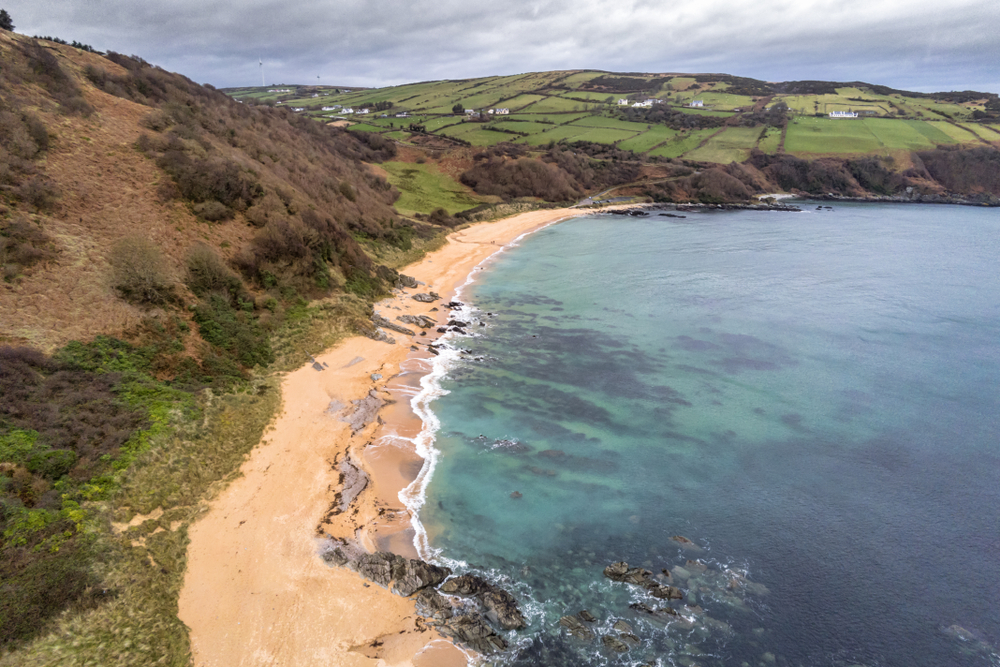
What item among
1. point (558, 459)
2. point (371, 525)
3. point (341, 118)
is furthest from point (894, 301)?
point (341, 118)

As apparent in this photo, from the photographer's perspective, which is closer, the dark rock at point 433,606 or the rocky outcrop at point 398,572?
the dark rock at point 433,606

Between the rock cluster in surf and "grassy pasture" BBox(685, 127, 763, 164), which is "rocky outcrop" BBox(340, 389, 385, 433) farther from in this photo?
"grassy pasture" BBox(685, 127, 763, 164)

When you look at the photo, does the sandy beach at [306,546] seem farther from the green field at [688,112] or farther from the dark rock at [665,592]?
the green field at [688,112]

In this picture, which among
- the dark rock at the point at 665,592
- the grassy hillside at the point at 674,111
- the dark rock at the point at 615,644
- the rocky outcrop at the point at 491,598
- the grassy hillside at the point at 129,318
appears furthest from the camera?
the grassy hillside at the point at 674,111

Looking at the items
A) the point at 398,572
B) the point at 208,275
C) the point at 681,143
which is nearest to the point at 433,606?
the point at 398,572

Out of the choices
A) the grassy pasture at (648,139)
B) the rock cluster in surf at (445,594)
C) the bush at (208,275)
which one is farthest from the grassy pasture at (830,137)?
the rock cluster in surf at (445,594)

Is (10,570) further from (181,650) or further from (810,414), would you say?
(810,414)

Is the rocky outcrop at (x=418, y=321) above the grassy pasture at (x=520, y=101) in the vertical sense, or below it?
below
